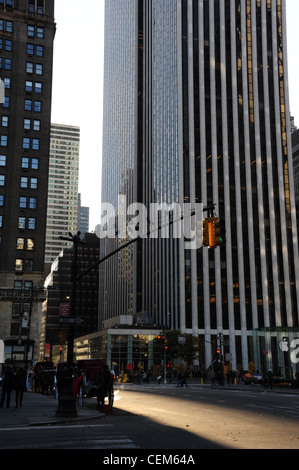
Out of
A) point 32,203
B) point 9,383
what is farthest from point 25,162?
point 9,383

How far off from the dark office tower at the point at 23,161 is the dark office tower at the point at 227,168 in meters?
34.2

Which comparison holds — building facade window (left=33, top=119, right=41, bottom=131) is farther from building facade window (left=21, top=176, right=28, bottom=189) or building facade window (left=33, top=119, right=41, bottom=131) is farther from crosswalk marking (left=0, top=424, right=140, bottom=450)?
crosswalk marking (left=0, top=424, right=140, bottom=450)

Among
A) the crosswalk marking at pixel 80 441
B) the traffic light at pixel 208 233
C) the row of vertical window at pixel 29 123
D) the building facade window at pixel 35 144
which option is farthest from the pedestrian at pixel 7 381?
the row of vertical window at pixel 29 123

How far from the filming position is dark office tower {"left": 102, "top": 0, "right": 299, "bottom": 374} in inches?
3871

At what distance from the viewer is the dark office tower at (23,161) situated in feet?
225

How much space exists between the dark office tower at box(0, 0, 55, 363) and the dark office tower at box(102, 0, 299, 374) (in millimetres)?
34201

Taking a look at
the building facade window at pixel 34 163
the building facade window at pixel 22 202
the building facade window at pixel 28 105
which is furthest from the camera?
the building facade window at pixel 28 105

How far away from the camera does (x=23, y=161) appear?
7356 cm

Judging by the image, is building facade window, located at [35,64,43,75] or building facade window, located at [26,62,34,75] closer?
building facade window, located at [26,62,34,75]

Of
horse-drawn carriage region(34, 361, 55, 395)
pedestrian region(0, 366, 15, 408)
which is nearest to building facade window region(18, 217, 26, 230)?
Result: horse-drawn carriage region(34, 361, 55, 395)

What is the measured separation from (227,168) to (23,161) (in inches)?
1880

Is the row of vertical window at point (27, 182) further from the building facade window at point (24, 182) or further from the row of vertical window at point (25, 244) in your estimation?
the row of vertical window at point (25, 244)

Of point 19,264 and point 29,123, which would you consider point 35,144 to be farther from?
point 19,264
